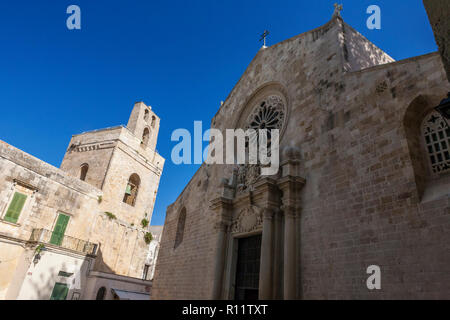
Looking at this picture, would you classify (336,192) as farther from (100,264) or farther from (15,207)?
(100,264)

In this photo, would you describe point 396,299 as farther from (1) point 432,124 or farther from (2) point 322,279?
(1) point 432,124

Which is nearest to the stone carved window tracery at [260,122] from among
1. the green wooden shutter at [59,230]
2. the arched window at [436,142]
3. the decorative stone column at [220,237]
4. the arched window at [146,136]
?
the decorative stone column at [220,237]

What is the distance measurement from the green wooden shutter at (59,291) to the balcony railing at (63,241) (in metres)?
1.93

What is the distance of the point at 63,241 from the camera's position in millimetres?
16594

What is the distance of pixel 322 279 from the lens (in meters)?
6.12

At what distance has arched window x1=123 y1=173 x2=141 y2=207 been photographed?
76.3ft

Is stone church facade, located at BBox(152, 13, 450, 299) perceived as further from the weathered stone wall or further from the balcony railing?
the balcony railing

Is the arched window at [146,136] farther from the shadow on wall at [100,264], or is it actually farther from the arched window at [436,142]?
the arched window at [436,142]

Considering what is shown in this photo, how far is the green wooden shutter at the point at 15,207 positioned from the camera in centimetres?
1438

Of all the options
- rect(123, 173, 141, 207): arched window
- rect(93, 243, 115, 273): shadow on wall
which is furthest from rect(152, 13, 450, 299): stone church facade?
rect(123, 173, 141, 207): arched window

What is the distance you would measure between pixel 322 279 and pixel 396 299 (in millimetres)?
1511

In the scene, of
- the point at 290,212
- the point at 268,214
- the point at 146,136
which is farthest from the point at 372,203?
the point at 146,136

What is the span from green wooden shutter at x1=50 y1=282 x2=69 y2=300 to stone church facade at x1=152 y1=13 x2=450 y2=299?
737 cm

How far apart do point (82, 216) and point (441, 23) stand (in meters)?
19.3
